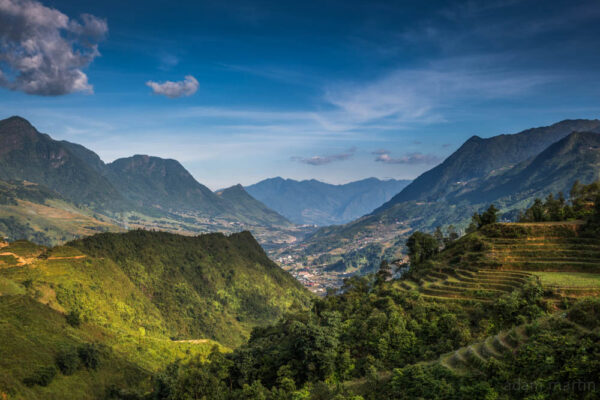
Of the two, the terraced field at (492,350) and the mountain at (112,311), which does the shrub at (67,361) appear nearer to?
the mountain at (112,311)

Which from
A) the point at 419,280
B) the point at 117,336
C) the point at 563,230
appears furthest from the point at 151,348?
the point at 563,230

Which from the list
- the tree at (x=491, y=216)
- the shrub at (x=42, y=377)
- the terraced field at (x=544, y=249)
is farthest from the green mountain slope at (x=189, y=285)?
the tree at (x=491, y=216)

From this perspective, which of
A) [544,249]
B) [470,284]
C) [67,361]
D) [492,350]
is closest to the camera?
[492,350]

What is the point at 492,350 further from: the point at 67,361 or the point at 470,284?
the point at 67,361

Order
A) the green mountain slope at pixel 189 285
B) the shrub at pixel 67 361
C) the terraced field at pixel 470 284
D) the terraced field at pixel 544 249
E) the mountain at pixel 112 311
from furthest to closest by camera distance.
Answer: the green mountain slope at pixel 189 285 < the shrub at pixel 67 361 < the mountain at pixel 112 311 < the terraced field at pixel 544 249 < the terraced field at pixel 470 284

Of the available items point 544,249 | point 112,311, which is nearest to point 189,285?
point 112,311

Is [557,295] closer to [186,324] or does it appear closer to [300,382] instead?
[300,382]
